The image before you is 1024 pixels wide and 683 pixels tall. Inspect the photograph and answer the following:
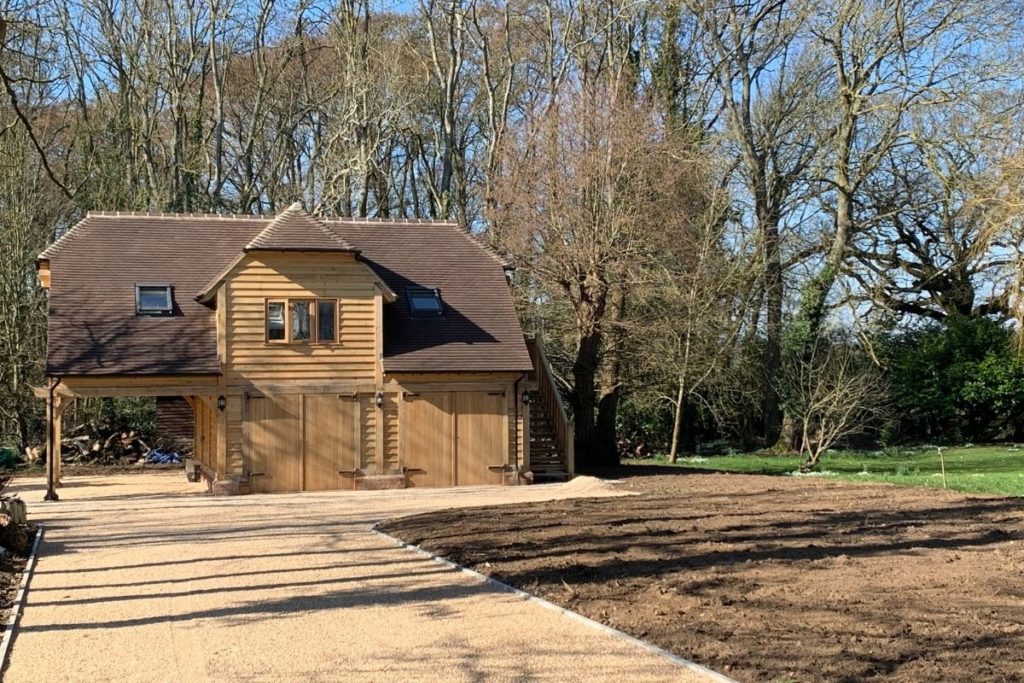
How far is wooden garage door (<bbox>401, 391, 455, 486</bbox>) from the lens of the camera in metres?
21.9

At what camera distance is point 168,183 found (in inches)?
1314

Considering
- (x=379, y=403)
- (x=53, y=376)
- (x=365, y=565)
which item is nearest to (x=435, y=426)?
(x=379, y=403)

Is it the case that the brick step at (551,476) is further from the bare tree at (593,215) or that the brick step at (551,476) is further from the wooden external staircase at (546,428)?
the bare tree at (593,215)

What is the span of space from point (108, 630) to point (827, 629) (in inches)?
219

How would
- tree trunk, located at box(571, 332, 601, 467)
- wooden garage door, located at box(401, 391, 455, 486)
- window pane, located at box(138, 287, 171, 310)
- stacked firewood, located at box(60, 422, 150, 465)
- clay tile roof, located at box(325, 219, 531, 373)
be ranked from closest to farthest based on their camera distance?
window pane, located at box(138, 287, 171, 310) → wooden garage door, located at box(401, 391, 455, 486) → clay tile roof, located at box(325, 219, 531, 373) → tree trunk, located at box(571, 332, 601, 467) → stacked firewood, located at box(60, 422, 150, 465)

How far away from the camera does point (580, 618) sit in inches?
332

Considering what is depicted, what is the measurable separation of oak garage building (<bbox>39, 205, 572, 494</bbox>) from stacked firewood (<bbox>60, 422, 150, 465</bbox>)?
7.16m

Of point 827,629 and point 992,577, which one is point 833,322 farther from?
point 827,629

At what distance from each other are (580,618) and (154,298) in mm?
15718

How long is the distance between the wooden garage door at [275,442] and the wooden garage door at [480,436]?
10.7 ft

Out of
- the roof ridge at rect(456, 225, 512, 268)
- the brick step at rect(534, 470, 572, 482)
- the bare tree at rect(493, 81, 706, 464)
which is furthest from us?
the roof ridge at rect(456, 225, 512, 268)

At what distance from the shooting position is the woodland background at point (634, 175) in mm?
25531

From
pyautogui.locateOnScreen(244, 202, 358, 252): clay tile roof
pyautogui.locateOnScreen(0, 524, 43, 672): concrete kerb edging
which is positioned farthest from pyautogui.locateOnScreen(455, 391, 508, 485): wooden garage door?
pyautogui.locateOnScreen(0, 524, 43, 672): concrete kerb edging

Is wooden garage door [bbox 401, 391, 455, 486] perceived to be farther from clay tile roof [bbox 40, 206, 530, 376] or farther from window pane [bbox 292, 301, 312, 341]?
window pane [bbox 292, 301, 312, 341]
